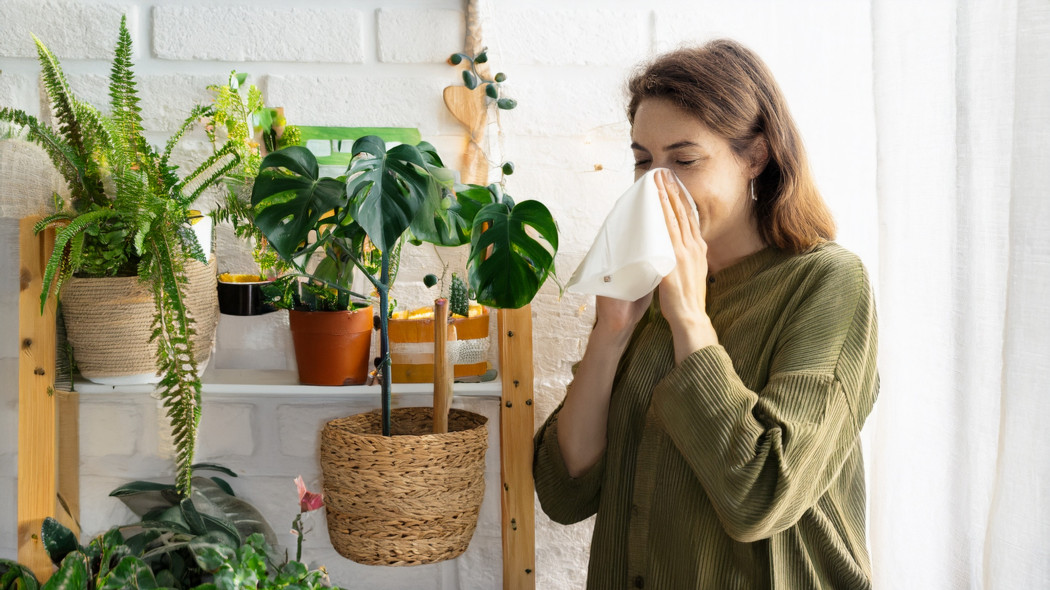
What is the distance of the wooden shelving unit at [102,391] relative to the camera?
1049 mm

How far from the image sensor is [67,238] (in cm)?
93

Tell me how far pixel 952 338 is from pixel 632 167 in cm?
62

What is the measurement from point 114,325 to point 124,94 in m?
0.32

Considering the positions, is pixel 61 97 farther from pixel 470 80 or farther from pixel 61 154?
pixel 470 80

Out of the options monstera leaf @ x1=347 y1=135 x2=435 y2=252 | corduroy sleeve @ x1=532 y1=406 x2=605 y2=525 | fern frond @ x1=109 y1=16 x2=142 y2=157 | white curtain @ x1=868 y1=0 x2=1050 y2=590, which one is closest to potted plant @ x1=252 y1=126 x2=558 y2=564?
monstera leaf @ x1=347 y1=135 x2=435 y2=252

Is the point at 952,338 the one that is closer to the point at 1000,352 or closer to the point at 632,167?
the point at 1000,352

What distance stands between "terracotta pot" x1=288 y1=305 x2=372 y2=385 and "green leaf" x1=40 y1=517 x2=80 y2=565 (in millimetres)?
384

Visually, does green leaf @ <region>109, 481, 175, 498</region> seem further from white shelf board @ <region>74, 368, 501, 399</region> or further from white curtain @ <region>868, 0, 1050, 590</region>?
white curtain @ <region>868, 0, 1050, 590</region>

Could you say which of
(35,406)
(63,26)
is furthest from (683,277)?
(63,26)

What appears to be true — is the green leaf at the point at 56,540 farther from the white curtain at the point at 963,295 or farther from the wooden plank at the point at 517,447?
the white curtain at the point at 963,295

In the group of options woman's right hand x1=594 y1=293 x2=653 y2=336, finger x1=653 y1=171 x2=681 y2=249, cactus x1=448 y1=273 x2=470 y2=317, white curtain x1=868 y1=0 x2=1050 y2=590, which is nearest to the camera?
white curtain x1=868 y1=0 x2=1050 y2=590

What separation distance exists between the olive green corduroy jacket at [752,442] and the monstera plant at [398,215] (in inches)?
9.6

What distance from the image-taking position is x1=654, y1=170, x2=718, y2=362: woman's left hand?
892 millimetres

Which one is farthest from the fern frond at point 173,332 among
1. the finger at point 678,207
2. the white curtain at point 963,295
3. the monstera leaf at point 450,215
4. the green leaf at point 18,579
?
the white curtain at point 963,295
